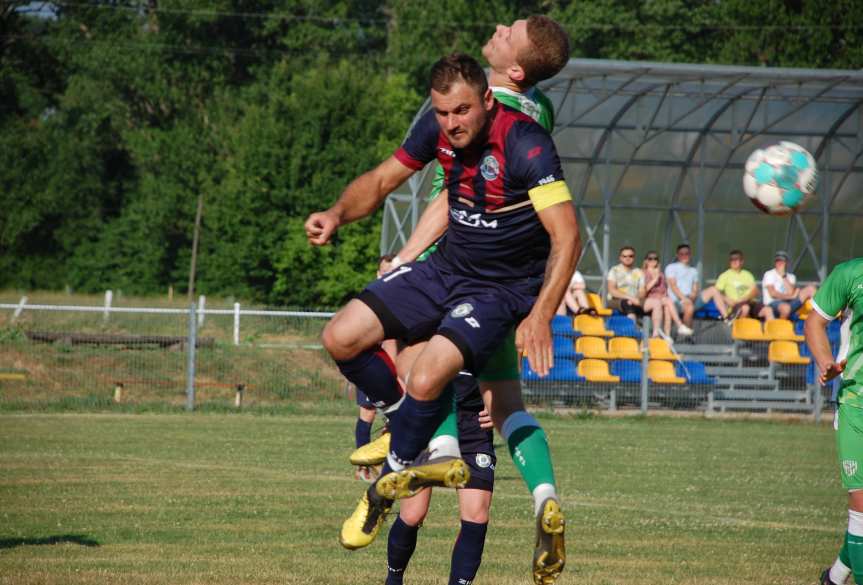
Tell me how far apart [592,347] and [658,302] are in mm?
1890

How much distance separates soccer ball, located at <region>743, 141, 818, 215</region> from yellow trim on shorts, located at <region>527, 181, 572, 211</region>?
2611 millimetres

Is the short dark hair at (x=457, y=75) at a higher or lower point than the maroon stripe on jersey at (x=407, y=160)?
higher

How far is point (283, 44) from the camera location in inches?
2259

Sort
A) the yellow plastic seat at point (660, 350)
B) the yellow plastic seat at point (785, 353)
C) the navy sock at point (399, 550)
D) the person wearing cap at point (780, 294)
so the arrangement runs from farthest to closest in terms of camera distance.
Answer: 1. the person wearing cap at point (780, 294)
2. the yellow plastic seat at point (785, 353)
3. the yellow plastic seat at point (660, 350)
4. the navy sock at point (399, 550)

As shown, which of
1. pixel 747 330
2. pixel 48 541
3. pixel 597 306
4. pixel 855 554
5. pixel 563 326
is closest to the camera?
pixel 855 554

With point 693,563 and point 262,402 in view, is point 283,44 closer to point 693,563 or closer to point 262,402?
point 262,402

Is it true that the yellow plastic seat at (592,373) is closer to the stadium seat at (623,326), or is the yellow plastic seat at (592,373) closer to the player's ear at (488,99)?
the stadium seat at (623,326)

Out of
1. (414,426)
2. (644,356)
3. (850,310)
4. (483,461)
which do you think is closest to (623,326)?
(644,356)

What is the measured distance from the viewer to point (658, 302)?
22453 millimetres

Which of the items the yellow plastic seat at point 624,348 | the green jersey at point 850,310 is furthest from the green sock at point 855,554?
the yellow plastic seat at point 624,348

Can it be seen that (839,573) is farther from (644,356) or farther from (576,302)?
(576,302)

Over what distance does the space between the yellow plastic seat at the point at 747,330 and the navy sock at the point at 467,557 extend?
16.4 meters

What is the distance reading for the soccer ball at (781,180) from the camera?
7.98m

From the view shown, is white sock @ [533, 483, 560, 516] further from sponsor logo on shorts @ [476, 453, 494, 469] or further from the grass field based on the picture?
the grass field
